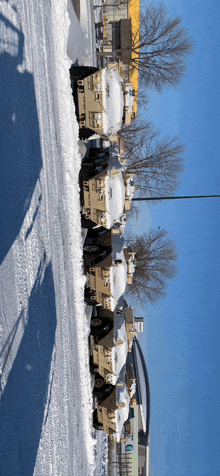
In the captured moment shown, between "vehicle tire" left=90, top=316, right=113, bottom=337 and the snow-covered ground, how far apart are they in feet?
1.18

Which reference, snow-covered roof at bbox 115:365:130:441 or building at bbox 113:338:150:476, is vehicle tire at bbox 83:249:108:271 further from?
building at bbox 113:338:150:476

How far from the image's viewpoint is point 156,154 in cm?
1338

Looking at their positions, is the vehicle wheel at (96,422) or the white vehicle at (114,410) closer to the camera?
the white vehicle at (114,410)

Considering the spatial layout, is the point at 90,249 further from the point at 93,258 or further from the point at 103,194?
the point at 103,194

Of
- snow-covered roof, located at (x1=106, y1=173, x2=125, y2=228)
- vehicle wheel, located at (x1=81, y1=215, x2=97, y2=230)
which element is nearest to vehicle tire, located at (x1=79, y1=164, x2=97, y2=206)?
vehicle wheel, located at (x1=81, y1=215, x2=97, y2=230)

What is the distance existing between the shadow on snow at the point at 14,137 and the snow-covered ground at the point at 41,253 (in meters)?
0.02

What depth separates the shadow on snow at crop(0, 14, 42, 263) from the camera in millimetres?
6156

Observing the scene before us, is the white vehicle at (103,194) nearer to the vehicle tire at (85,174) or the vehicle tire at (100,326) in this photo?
the vehicle tire at (85,174)

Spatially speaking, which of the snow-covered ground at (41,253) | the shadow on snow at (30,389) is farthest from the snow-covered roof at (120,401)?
the shadow on snow at (30,389)

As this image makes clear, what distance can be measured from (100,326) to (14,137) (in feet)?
15.8

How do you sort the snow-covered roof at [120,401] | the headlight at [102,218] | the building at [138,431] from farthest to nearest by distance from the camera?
the building at [138,431] < the snow-covered roof at [120,401] < the headlight at [102,218]

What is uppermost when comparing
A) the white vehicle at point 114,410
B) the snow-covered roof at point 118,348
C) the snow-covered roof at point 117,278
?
the snow-covered roof at point 117,278

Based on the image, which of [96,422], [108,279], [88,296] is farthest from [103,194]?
[96,422]

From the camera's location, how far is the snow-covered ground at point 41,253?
6195 mm
